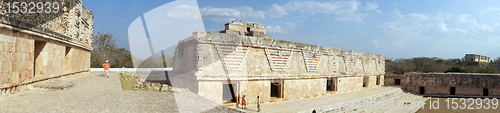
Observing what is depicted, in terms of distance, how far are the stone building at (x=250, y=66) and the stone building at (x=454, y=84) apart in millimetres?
9925

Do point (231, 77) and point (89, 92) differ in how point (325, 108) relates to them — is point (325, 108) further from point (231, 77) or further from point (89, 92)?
point (89, 92)

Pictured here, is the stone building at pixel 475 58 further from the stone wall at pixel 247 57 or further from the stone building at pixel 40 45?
the stone building at pixel 40 45

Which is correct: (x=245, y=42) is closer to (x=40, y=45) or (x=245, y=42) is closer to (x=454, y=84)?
(x=40, y=45)

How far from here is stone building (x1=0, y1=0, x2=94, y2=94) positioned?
5.80 metres

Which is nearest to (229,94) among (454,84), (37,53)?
(37,53)

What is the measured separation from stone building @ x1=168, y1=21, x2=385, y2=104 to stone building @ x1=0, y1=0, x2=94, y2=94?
4.17 m

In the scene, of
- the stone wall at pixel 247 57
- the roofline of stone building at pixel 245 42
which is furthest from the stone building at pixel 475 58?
the roofline of stone building at pixel 245 42

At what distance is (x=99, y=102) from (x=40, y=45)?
4.00 m

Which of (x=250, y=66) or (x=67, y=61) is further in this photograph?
(x=67, y=61)

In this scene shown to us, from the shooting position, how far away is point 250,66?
978cm

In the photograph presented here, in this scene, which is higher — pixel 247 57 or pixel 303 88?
pixel 247 57

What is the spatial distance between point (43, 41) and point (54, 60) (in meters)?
1.08

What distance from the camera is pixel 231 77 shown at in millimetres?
9219

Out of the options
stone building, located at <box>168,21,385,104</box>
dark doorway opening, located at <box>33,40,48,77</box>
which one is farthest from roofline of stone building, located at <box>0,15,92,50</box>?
stone building, located at <box>168,21,385,104</box>
